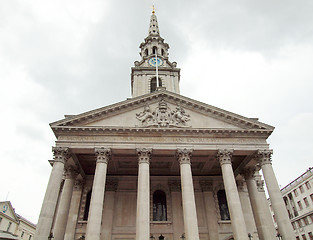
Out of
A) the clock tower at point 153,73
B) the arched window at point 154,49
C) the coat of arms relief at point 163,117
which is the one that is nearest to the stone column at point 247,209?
the coat of arms relief at point 163,117

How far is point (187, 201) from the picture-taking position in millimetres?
16516

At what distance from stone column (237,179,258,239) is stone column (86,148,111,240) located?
1392 cm

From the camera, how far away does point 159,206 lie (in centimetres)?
2308

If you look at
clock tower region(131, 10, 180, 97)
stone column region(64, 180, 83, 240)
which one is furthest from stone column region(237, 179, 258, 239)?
clock tower region(131, 10, 180, 97)

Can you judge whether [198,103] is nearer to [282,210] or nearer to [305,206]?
[282,210]

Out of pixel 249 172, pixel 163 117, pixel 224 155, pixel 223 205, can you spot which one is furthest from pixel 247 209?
pixel 163 117

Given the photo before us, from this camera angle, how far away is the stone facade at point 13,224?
39.2 meters

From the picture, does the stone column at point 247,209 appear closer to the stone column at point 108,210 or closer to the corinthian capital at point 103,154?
the stone column at point 108,210

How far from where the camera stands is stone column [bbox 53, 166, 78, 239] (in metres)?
18.2

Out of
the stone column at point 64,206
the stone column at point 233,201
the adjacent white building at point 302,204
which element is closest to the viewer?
the stone column at point 233,201

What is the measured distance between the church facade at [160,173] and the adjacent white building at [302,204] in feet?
69.3

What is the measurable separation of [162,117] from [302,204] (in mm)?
33734

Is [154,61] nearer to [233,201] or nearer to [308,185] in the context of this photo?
[233,201]

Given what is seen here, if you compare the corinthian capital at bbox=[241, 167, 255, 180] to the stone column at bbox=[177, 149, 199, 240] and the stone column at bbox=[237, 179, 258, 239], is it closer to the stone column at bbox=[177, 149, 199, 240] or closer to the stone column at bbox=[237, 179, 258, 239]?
the stone column at bbox=[237, 179, 258, 239]
